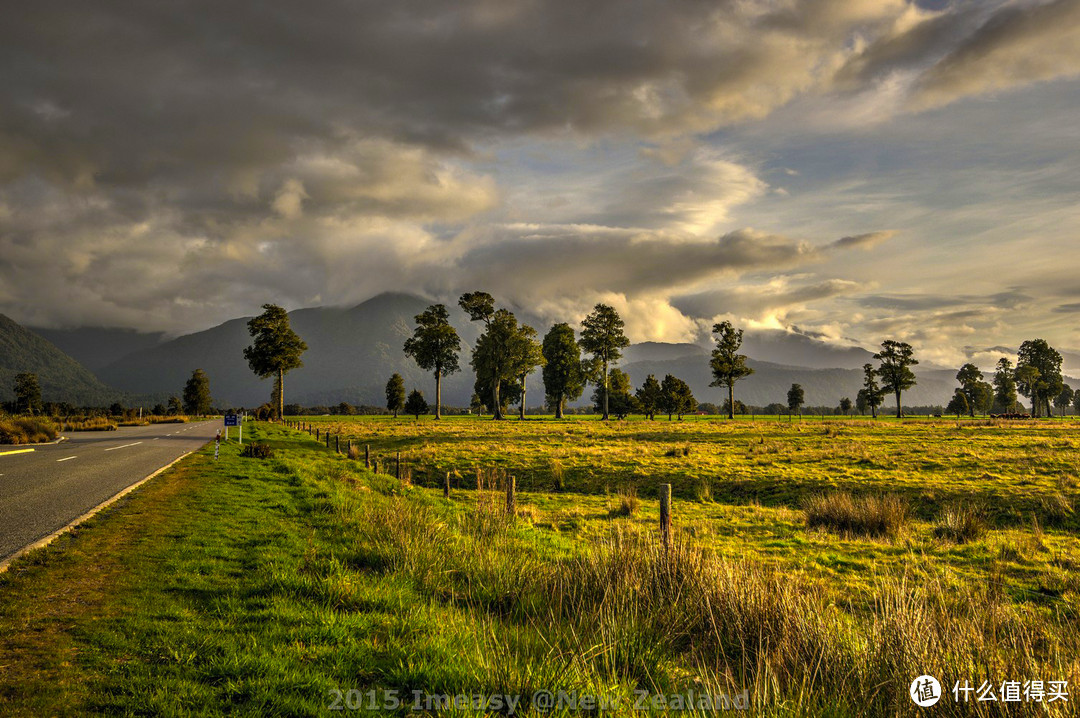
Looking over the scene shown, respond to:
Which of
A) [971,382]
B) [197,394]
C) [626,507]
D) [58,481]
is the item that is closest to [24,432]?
[58,481]

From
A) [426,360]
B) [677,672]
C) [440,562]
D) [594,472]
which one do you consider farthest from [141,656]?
[426,360]

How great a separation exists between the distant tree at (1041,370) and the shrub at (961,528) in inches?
6035

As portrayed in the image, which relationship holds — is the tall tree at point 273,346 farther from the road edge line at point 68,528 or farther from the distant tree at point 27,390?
the road edge line at point 68,528

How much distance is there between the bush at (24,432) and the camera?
31453mm

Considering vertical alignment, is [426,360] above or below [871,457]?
above

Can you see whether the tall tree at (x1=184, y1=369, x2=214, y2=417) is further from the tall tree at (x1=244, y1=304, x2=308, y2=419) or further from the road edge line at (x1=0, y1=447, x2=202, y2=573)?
the road edge line at (x1=0, y1=447, x2=202, y2=573)

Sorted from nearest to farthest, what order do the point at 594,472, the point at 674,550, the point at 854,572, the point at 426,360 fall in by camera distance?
the point at 674,550 < the point at 854,572 < the point at 594,472 < the point at 426,360

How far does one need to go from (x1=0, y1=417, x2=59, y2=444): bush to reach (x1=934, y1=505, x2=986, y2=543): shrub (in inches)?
1766

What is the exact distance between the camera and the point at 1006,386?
150875 millimetres

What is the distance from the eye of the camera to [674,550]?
8188mm

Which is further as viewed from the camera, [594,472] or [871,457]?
[871,457]

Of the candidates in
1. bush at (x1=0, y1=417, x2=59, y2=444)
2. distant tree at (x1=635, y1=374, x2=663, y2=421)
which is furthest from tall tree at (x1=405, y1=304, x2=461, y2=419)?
bush at (x1=0, y1=417, x2=59, y2=444)

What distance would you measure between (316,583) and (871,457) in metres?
32.0

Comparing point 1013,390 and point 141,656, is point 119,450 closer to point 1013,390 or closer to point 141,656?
point 141,656
